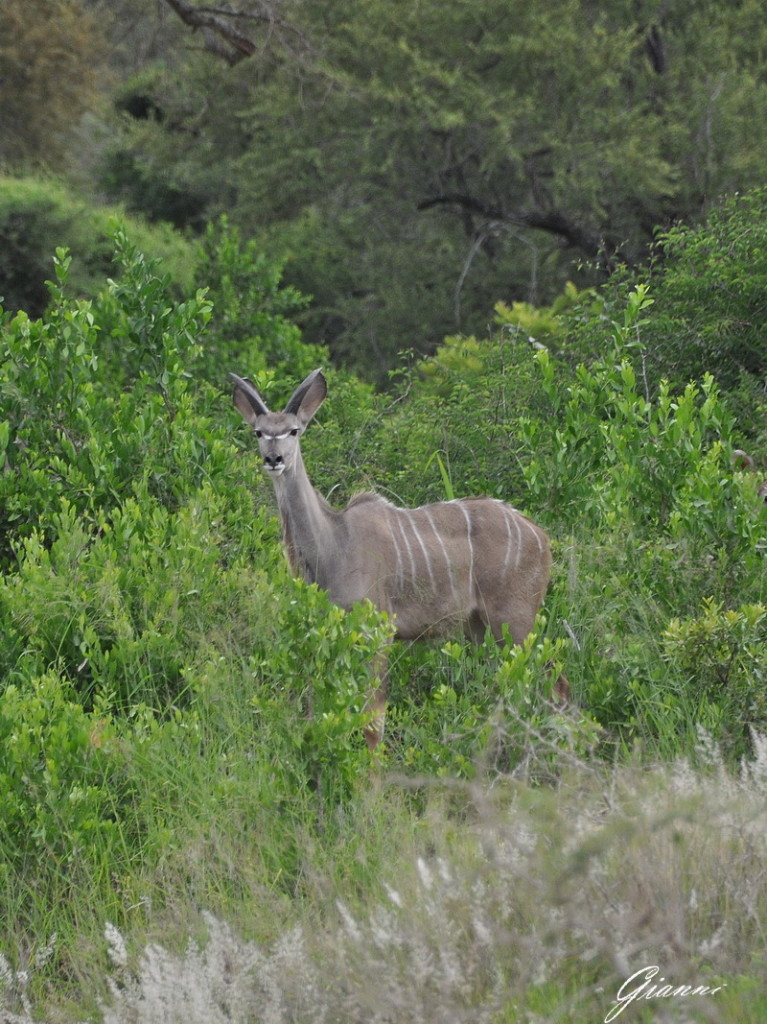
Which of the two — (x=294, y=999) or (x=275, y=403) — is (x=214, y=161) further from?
(x=294, y=999)

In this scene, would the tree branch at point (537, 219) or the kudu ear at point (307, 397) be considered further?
the tree branch at point (537, 219)

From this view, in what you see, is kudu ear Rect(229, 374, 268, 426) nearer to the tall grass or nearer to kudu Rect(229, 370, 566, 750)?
kudu Rect(229, 370, 566, 750)

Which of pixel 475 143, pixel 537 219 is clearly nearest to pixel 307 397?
pixel 537 219

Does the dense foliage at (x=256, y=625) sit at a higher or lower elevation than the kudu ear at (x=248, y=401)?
lower

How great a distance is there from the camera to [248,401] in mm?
6617

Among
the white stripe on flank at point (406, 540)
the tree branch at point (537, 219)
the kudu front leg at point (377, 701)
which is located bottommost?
the tree branch at point (537, 219)

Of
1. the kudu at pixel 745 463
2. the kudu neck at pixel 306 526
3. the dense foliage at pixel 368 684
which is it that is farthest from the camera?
the kudu at pixel 745 463

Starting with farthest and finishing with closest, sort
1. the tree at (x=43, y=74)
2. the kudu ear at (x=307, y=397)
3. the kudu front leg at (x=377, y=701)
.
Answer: the tree at (x=43, y=74), the kudu ear at (x=307, y=397), the kudu front leg at (x=377, y=701)

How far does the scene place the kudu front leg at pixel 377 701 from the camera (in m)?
5.28

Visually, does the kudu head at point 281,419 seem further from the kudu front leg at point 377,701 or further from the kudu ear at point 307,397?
the kudu front leg at point 377,701

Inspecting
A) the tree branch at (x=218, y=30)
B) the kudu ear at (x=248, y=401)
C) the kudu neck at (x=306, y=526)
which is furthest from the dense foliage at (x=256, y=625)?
the tree branch at (x=218, y=30)

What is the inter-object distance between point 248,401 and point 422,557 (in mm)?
1198

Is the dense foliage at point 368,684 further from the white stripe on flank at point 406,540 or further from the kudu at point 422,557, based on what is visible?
the white stripe on flank at point 406,540

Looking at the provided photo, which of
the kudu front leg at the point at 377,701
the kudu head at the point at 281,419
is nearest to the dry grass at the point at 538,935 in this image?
the kudu front leg at the point at 377,701
